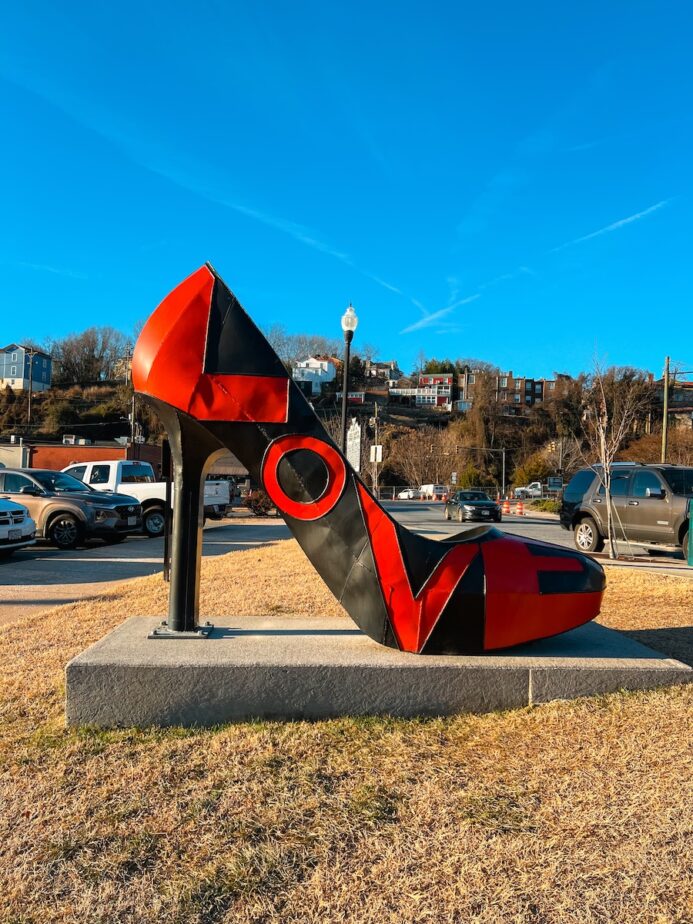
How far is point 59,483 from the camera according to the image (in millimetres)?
15602

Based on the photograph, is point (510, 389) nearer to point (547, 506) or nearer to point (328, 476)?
point (547, 506)

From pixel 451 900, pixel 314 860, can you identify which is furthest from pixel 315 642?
pixel 451 900

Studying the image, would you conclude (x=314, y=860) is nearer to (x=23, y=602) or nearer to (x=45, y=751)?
(x=45, y=751)

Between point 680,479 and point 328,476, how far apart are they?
36.1 feet

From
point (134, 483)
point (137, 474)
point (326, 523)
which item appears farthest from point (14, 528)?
point (326, 523)

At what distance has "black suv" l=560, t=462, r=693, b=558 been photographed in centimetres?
1286

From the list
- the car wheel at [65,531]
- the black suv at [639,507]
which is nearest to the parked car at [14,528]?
the car wheel at [65,531]

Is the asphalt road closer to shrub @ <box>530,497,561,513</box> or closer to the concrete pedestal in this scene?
the concrete pedestal

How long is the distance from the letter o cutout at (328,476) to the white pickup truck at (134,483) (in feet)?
43.4

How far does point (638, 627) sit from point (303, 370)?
10973 centimetres

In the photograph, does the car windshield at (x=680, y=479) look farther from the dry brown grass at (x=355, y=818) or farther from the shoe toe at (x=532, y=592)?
the dry brown grass at (x=355, y=818)

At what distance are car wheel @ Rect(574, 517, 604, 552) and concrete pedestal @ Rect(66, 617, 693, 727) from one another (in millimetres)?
9659

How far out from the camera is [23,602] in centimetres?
825

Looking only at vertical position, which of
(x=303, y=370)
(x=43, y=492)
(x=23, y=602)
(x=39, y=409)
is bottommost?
(x=23, y=602)
